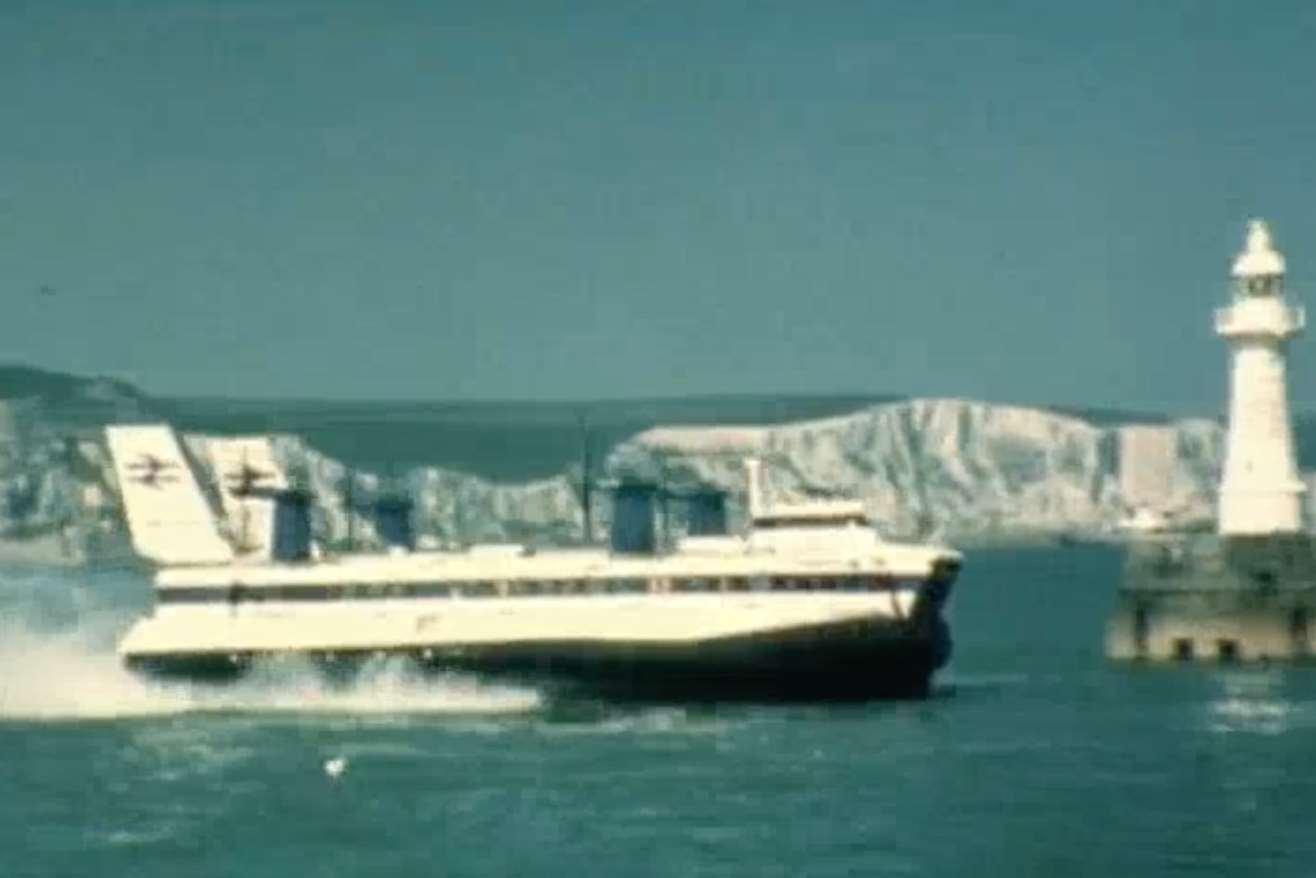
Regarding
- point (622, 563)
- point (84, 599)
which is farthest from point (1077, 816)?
point (84, 599)

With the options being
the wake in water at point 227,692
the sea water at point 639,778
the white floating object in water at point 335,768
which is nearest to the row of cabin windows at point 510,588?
the wake in water at point 227,692

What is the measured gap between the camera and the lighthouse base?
83438 millimetres

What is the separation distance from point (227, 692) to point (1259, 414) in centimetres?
2600

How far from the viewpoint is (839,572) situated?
2832 inches

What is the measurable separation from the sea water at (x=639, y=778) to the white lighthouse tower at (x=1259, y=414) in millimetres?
4430

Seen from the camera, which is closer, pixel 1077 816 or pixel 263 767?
pixel 1077 816

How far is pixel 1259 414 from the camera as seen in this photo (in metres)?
86.4

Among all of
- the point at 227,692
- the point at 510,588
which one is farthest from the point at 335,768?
the point at 227,692

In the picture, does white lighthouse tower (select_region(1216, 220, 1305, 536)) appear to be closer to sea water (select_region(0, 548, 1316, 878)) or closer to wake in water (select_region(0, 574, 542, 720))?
sea water (select_region(0, 548, 1316, 878))

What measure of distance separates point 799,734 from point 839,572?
20.0 ft

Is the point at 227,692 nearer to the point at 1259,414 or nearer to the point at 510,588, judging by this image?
the point at 510,588

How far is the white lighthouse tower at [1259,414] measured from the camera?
86.2 meters

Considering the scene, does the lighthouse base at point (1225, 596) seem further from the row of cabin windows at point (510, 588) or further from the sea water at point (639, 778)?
the row of cabin windows at point (510, 588)

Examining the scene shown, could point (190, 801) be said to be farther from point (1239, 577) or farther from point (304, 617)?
point (1239, 577)
